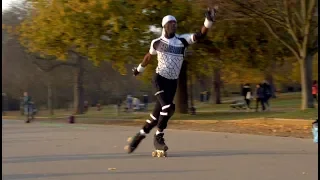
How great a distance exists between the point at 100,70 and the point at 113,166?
124ft

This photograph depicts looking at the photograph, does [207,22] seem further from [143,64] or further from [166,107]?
[166,107]

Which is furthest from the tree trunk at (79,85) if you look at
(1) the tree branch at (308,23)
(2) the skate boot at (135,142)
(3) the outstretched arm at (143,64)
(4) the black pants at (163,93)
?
(4) the black pants at (163,93)

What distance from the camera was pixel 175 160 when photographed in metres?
8.74

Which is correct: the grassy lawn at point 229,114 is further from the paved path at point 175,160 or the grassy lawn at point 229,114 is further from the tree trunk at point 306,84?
the paved path at point 175,160

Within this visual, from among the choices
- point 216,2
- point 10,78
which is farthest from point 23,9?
point 216,2

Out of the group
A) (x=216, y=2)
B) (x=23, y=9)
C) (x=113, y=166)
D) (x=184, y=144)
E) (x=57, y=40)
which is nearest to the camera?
(x=113, y=166)

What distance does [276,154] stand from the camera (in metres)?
9.31

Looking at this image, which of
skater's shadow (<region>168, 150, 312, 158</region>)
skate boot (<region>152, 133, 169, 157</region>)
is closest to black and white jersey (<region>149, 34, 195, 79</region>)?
skate boot (<region>152, 133, 169, 157</region>)

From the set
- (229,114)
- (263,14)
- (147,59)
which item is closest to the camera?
(147,59)

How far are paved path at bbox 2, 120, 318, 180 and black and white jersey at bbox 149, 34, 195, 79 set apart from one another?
4.56 feet

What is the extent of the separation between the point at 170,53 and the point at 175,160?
5.50 feet

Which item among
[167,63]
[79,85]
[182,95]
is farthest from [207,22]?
[79,85]

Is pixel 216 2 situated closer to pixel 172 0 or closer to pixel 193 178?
pixel 172 0

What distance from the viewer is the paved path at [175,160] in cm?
745
